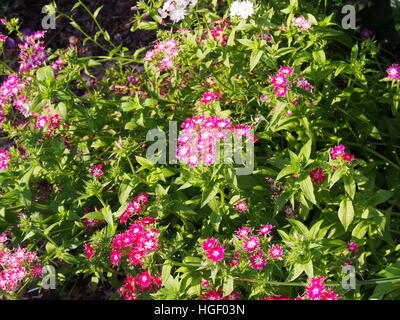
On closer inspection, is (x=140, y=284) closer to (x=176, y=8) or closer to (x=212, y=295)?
(x=212, y=295)

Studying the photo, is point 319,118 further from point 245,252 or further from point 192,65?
point 245,252

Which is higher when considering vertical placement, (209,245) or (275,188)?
(275,188)

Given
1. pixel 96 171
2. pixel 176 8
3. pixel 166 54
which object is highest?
pixel 176 8

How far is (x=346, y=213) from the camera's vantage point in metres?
2.56

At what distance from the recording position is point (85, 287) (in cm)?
346

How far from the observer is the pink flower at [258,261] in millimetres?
2336

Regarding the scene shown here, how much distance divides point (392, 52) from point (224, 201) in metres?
2.07

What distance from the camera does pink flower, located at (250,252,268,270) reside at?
2.34 m

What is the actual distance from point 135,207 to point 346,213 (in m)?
1.07

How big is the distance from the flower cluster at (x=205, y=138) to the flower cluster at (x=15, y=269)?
3.16 feet

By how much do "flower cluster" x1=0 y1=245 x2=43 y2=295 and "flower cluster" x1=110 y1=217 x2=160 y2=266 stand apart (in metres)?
0.45

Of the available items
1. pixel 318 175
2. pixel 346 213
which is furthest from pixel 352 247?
pixel 318 175

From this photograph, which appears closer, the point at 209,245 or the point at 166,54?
the point at 209,245

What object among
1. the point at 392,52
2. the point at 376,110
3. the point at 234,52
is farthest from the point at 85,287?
the point at 392,52
